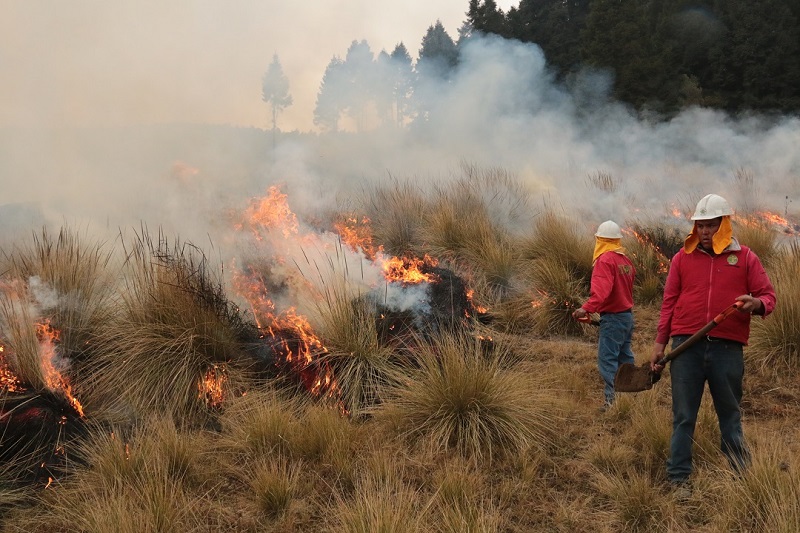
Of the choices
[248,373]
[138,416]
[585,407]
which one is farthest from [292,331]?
[585,407]

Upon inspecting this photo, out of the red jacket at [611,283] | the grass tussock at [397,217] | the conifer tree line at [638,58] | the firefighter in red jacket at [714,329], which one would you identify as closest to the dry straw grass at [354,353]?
the red jacket at [611,283]

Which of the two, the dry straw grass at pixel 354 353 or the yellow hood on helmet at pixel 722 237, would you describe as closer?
the yellow hood on helmet at pixel 722 237

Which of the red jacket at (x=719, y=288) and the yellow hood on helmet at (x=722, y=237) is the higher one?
the yellow hood on helmet at (x=722, y=237)

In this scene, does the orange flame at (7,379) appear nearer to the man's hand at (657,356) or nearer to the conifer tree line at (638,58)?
the man's hand at (657,356)

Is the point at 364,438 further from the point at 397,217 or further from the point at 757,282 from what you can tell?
the point at 397,217

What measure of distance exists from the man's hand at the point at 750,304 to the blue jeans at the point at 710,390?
276 mm

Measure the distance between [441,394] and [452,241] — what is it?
474 cm

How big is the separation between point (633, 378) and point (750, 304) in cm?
104

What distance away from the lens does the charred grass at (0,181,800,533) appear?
9.88ft

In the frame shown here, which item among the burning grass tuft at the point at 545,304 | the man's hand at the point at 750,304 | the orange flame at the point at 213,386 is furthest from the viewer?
the burning grass tuft at the point at 545,304

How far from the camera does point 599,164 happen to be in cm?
1435

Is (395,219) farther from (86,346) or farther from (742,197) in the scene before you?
(742,197)

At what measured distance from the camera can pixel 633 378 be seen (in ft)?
12.2

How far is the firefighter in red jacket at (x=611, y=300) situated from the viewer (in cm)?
466
